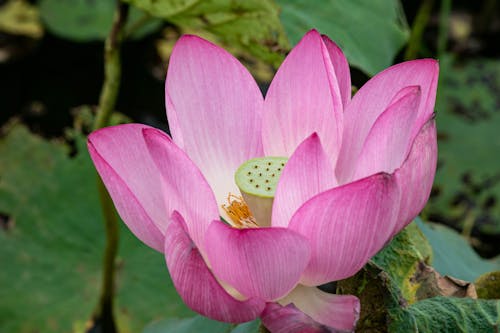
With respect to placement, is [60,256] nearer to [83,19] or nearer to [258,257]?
[258,257]

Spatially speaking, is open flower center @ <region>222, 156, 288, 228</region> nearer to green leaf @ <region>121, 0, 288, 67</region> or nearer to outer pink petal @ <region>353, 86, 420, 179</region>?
outer pink petal @ <region>353, 86, 420, 179</region>

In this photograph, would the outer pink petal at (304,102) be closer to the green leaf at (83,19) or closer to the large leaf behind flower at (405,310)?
the large leaf behind flower at (405,310)

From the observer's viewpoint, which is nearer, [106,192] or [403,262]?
[403,262]

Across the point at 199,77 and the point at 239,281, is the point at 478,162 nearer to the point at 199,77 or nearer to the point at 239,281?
the point at 199,77

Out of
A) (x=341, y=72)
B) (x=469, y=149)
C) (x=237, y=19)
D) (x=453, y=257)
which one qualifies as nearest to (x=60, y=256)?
(x=237, y=19)

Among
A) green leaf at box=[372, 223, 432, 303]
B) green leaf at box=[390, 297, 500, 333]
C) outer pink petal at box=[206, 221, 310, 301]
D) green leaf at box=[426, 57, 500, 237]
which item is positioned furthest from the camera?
green leaf at box=[426, 57, 500, 237]

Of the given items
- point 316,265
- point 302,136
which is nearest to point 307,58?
point 302,136

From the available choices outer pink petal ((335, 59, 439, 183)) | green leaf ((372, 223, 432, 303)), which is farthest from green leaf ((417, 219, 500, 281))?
outer pink petal ((335, 59, 439, 183))
